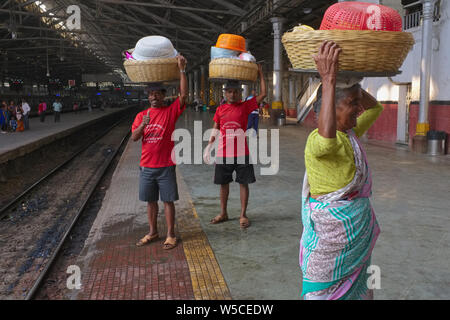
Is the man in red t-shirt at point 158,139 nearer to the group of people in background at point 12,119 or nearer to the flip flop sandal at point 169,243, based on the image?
the flip flop sandal at point 169,243

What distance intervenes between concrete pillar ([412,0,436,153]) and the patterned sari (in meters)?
10.6

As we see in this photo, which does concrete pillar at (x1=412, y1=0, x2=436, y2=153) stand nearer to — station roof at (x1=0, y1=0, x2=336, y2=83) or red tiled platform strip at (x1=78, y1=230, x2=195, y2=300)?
station roof at (x1=0, y1=0, x2=336, y2=83)

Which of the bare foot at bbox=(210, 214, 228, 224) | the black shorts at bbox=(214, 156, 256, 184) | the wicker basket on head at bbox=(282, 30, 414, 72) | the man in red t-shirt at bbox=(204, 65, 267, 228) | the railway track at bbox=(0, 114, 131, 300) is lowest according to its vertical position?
the railway track at bbox=(0, 114, 131, 300)

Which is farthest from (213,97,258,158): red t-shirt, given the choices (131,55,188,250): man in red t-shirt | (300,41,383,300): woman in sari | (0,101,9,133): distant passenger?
(0,101,9,133): distant passenger

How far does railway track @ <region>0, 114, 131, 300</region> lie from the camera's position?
4484mm

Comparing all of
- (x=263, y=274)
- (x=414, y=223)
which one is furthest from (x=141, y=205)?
(x=414, y=223)

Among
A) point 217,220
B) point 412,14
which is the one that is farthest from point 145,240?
point 412,14

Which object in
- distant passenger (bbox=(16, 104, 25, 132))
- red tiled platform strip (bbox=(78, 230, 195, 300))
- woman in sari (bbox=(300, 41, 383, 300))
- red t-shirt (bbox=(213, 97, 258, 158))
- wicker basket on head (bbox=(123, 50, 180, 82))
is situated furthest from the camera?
distant passenger (bbox=(16, 104, 25, 132))

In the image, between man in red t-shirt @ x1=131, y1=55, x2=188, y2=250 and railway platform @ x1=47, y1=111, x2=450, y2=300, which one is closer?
railway platform @ x1=47, y1=111, x2=450, y2=300

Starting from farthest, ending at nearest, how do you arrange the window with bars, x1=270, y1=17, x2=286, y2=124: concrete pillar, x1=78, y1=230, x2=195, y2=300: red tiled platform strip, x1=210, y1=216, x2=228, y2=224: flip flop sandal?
x1=270, y1=17, x2=286, y2=124: concrete pillar → the window with bars → x1=210, y1=216, x2=228, y2=224: flip flop sandal → x1=78, y1=230, x2=195, y2=300: red tiled platform strip

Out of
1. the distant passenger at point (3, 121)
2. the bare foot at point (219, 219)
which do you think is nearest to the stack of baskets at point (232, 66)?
the bare foot at point (219, 219)

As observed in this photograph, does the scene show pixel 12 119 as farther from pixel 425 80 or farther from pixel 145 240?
pixel 425 80

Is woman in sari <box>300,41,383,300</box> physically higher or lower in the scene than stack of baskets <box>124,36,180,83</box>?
lower

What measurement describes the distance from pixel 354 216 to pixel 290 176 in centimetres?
636
